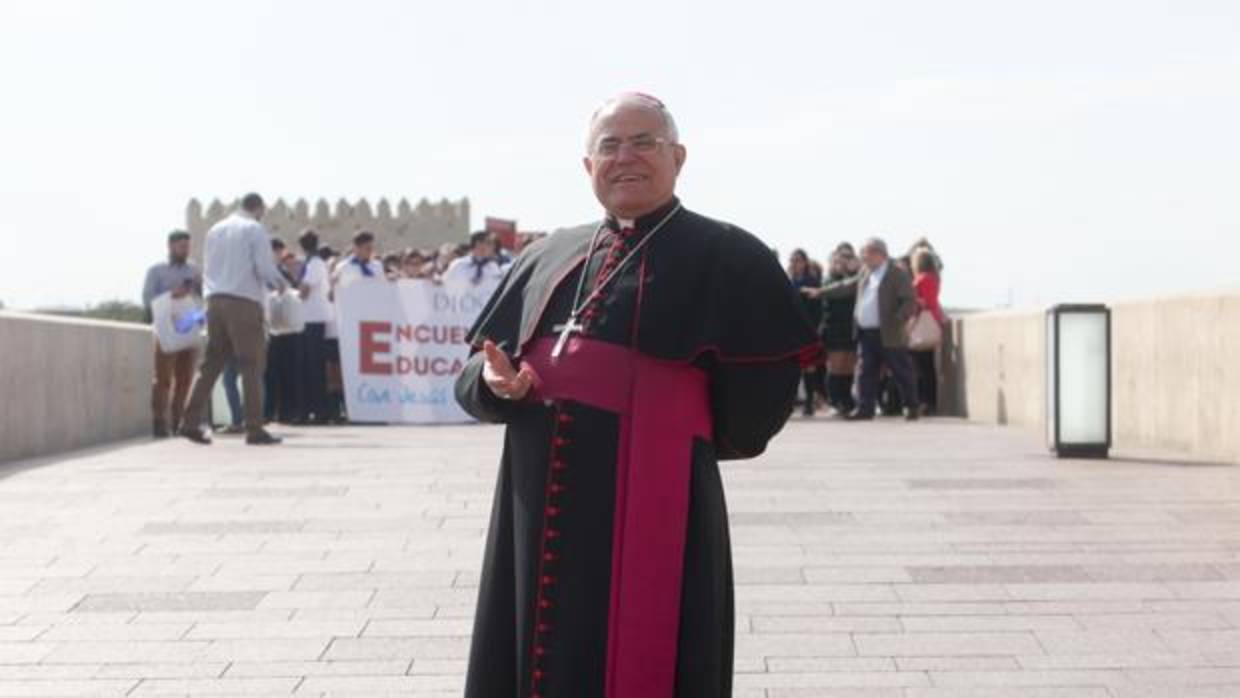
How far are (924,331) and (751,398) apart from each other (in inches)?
620

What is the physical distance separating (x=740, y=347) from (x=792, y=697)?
6.11ft

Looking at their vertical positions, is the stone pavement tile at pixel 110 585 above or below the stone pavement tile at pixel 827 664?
above

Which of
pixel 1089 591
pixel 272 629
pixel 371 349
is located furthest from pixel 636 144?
pixel 371 349

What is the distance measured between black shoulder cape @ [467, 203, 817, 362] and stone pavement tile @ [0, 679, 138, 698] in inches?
87.8

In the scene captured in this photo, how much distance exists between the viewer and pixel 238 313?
15.7 meters

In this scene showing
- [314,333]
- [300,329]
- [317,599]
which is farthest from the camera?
[314,333]

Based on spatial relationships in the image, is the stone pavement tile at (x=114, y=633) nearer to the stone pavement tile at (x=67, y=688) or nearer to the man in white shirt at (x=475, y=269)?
the stone pavement tile at (x=67, y=688)

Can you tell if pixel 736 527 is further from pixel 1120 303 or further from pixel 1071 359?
pixel 1120 303

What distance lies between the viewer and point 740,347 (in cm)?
462

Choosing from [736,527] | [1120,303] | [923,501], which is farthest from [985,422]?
[736,527]

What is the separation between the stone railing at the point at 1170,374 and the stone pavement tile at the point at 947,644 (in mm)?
6001

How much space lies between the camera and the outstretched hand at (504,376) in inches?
180

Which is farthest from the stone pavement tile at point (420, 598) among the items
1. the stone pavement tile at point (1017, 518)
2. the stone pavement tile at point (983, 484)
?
the stone pavement tile at point (983, 484)

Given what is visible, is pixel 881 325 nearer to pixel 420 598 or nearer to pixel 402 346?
pixel 402 346
